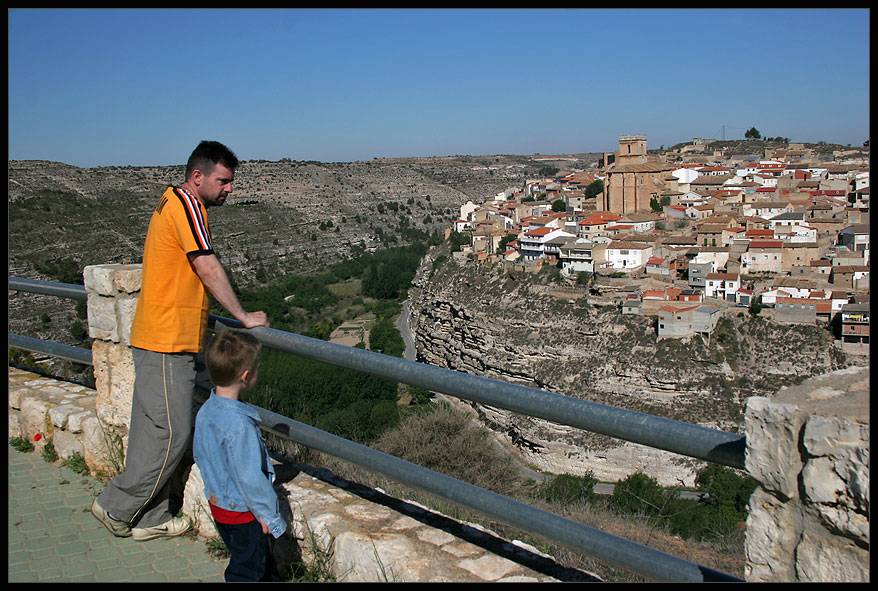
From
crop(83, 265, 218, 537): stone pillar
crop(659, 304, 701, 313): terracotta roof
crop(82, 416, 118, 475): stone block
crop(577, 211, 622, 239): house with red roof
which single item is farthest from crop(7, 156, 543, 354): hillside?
crop(659, 304, 701, 313): terracotta roof

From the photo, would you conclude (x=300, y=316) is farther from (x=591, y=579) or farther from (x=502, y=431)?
(x=591, y=579)

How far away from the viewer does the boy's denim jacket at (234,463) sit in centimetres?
221

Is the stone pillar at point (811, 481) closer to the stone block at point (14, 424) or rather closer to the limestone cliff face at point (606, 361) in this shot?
the stone block at point (14, 424)

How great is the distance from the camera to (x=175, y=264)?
103 inches

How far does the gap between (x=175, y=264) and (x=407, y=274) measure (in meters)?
53.7

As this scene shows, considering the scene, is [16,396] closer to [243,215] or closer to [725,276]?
[725,276]

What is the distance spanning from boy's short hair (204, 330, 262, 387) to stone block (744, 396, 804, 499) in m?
1.38

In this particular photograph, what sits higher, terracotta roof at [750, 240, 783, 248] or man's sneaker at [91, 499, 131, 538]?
man's sneaker at [91, 499, 131, 538]

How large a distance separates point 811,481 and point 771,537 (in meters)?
0.18

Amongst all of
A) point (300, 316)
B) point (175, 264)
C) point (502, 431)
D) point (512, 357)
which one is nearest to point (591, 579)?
point (175, 264)

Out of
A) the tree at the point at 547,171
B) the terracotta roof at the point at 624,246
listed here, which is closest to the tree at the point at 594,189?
the terracotta roof at the point at 624,246

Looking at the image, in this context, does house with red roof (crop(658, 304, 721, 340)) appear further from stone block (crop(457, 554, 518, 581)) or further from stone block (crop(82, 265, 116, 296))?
stone block (crop(457, 554, 518, 581))

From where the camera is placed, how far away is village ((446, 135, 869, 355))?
34.5 meters

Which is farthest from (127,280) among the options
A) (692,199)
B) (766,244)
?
(692,199)
